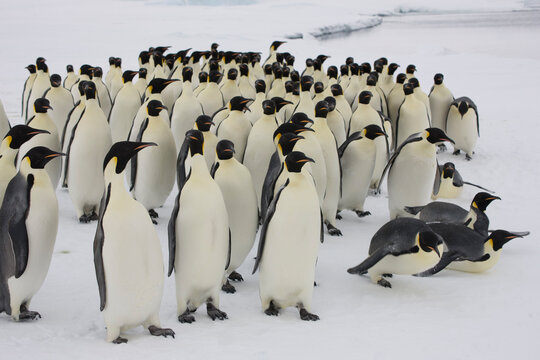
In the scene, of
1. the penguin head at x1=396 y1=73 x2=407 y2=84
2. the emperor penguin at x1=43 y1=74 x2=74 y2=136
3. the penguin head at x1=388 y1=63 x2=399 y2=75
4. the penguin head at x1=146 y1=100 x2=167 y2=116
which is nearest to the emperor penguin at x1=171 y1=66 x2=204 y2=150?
the penguin head at x1=146 y1=100 x2=167 y2=116

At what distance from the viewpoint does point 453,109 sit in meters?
7.09

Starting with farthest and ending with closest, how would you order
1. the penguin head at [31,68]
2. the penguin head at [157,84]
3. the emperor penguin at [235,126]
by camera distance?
the penguin head at [31,68], the penguin head at [157,84], the emperor penguin at [235,126]

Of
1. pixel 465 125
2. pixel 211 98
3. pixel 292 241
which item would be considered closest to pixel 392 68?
pixel 465 125

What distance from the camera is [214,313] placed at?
312cm

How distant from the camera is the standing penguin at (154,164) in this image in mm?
4535

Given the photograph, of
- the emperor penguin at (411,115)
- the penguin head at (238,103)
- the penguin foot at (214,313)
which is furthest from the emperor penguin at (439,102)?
the penguin foot at (214,313)

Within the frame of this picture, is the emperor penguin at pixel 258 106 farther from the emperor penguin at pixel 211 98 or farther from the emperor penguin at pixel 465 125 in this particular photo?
the emperor penguin at pixel 465 125

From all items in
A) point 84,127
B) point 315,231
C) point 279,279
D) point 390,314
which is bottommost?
point 390,314

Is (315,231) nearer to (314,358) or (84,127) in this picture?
(314,358)

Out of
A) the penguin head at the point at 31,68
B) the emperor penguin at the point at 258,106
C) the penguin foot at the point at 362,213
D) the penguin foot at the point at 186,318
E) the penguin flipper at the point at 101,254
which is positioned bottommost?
the penguin foot at the point at 362,213

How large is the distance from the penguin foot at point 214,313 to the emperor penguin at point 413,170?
2172 mm

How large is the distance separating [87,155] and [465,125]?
4273 millimetres

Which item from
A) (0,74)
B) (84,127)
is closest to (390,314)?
(84,127)

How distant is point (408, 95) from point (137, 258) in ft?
13.7
